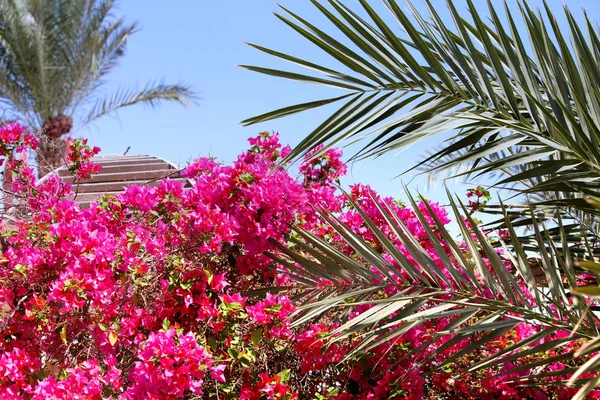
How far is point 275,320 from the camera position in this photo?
263 cm

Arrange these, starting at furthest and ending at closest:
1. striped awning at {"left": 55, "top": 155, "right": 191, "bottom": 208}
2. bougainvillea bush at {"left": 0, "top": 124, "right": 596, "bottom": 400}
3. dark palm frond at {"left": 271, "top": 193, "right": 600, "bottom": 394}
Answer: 1. striped awning at {"left": 55, "top": 155, "right": 191, "bottom": 208}
2. bougainvillea bush at {"left": 0, "top": 124, "right": 596, "bottom": 400}
3. dark palm frond at {"left": 271, "top": 193, "right": 600, "bottom": 394}

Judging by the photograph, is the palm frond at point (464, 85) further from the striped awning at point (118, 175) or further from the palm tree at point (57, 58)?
the palm tree at point (57, 58)

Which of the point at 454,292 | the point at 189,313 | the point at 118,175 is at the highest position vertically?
the point at 118,175

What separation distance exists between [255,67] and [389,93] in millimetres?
535

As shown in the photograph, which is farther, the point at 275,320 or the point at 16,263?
the point at 16,263

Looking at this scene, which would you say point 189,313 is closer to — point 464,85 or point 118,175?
point 464,85

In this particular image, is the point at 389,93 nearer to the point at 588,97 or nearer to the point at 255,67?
the point at 255,67

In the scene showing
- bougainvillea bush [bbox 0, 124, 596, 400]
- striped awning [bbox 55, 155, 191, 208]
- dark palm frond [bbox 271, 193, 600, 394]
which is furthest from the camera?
striped awning [bbox 55, 155, 191, 208]

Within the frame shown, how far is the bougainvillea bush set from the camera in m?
2.56

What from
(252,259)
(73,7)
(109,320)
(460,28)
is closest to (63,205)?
(109,320)

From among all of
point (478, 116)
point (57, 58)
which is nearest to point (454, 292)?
point (478, 116)

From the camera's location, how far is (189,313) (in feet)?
9.05

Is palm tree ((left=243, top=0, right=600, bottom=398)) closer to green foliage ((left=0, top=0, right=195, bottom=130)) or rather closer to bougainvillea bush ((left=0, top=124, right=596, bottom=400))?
bougainvillea bush ((left=0, top=124, right=596, bottom=400))

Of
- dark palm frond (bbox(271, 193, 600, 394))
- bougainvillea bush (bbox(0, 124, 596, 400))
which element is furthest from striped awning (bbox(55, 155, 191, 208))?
dark palm frond (bbox(271, 193, 600, 394))
